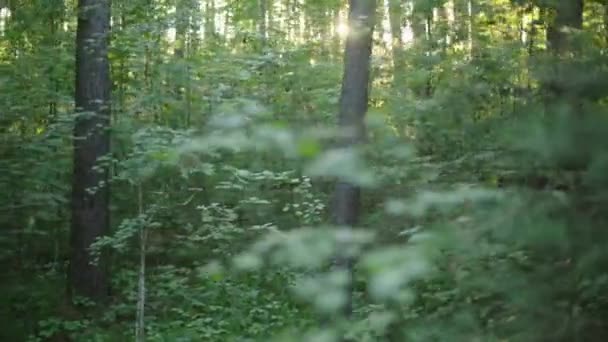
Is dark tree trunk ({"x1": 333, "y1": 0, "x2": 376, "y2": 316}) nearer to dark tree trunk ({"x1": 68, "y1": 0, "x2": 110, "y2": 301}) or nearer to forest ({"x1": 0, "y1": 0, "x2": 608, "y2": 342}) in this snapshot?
forest ({"x1": 0, "y1": 0, "x2": 608, "y2": 342})

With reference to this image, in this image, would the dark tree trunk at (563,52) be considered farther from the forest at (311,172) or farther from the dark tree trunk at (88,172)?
the dark tree trunk at (88,172)

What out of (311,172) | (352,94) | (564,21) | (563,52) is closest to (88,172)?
(352,94)

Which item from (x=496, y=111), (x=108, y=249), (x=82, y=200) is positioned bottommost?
(x=108, y=249)

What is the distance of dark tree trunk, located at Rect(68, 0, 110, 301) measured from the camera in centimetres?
848

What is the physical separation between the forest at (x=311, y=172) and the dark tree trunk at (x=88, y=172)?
0.03m

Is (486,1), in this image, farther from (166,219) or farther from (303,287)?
(166,219)

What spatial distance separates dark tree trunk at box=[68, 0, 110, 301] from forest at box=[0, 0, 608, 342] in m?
0.03

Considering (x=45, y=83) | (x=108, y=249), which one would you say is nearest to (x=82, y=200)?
(x=108, y=249)

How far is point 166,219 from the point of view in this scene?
11.3 meters

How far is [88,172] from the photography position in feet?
28.3

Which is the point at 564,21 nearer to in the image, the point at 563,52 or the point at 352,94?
the point at 563,52

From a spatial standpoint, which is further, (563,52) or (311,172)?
(563,52)

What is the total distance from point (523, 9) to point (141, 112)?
4308mm

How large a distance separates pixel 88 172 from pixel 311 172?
23.9ft
